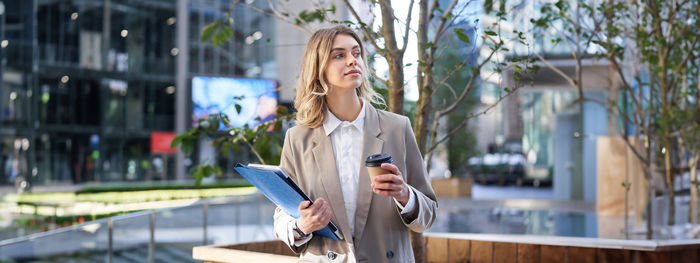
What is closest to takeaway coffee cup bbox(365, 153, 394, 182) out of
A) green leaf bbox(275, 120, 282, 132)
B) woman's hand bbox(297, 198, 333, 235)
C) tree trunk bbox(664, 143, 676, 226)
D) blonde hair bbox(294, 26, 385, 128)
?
woman's hand bbox(297, 198, 333, 235)

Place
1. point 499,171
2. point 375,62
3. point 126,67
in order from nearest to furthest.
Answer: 1. point 375,62
2. point 126,67
3. point 499,171

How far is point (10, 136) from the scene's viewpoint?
21.9 meters

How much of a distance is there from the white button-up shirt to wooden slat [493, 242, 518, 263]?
2.58m

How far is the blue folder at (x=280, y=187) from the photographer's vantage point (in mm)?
1883

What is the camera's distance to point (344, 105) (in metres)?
2.25

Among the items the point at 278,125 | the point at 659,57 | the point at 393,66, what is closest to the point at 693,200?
the point at 659,57

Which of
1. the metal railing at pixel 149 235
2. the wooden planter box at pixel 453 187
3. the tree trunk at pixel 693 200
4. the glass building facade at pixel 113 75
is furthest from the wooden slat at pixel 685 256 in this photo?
the glass building facade at pixel 113 75

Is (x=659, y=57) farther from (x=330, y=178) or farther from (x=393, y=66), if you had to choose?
(x=330, y=178)

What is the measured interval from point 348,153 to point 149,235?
14.4ft

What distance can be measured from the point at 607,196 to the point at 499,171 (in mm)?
19133

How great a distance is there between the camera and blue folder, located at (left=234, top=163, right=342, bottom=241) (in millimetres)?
1883

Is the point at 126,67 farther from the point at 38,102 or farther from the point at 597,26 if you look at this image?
the point at 597,26

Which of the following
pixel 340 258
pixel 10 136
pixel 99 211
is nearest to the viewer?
pixel 340 258

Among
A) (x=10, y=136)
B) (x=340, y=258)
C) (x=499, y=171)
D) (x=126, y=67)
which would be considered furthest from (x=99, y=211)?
(x=499, y=171)
